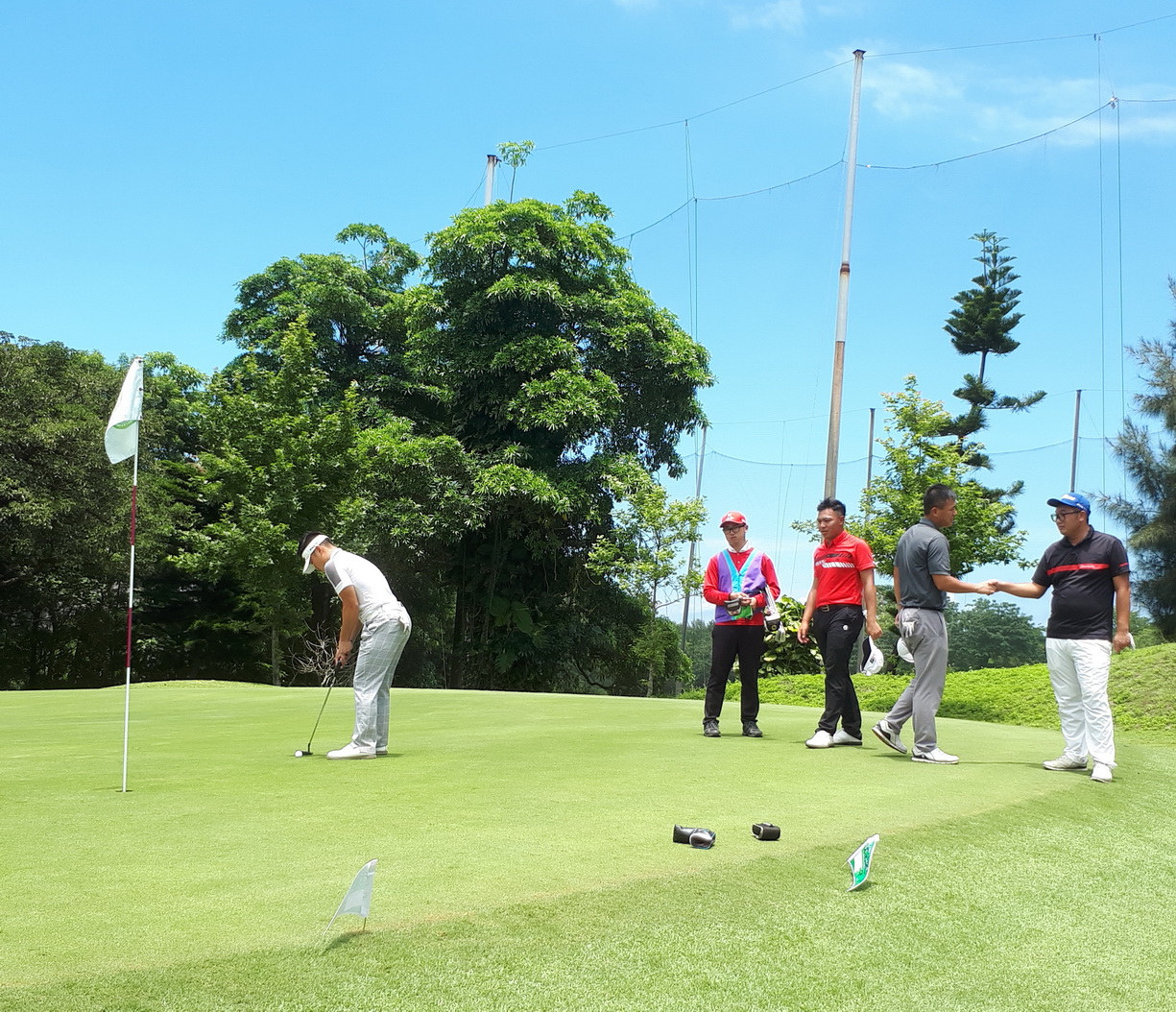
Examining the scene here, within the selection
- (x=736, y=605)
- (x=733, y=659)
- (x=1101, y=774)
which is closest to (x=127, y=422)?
(x=736, y=605)

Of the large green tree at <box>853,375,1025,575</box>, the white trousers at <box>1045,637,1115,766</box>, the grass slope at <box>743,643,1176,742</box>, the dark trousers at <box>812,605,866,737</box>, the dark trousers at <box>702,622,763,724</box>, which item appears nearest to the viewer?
the white trousers at <box>1045,637,1115,766</box>

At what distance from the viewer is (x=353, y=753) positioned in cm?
739

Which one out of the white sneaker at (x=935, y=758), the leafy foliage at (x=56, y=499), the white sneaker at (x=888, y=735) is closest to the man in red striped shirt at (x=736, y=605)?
the white sneaker at (x=888, y=735)

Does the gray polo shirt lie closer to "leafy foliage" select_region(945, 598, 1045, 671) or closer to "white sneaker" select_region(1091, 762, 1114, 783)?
"white sneaker" select_region(1091, 762, 1114, 783)

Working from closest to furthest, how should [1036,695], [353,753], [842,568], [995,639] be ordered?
[353,753], [842,568], [1036,695], [995,639]

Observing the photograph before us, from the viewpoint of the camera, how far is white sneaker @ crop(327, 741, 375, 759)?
24.0 ft

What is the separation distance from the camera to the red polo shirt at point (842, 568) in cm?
847

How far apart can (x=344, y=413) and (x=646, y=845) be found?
2723 cm

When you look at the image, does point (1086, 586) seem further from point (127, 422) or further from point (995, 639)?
point (995, 639)

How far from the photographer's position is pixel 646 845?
13.9ft

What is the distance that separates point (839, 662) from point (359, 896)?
600 centimetres

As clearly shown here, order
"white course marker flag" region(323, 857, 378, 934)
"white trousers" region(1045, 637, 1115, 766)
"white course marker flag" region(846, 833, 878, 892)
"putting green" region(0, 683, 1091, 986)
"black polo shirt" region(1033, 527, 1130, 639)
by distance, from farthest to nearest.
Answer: "black polo shirt" region(1033, 527, 1130, 639) < "white trousers" region(1045, 637, 1115, 766) < "white course marker flag" region(846, 833, 878, 892) < "putting green" region(0, 683, 1091, 986) < "white course marker flag" region(323, 857, 378, 934)

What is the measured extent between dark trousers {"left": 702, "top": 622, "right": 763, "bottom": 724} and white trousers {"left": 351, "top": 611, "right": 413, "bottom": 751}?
2.84 metres

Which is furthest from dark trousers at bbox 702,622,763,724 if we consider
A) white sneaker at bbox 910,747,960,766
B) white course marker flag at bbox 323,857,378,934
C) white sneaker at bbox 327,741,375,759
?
white course marker flag at bbox 323,857,378,934
